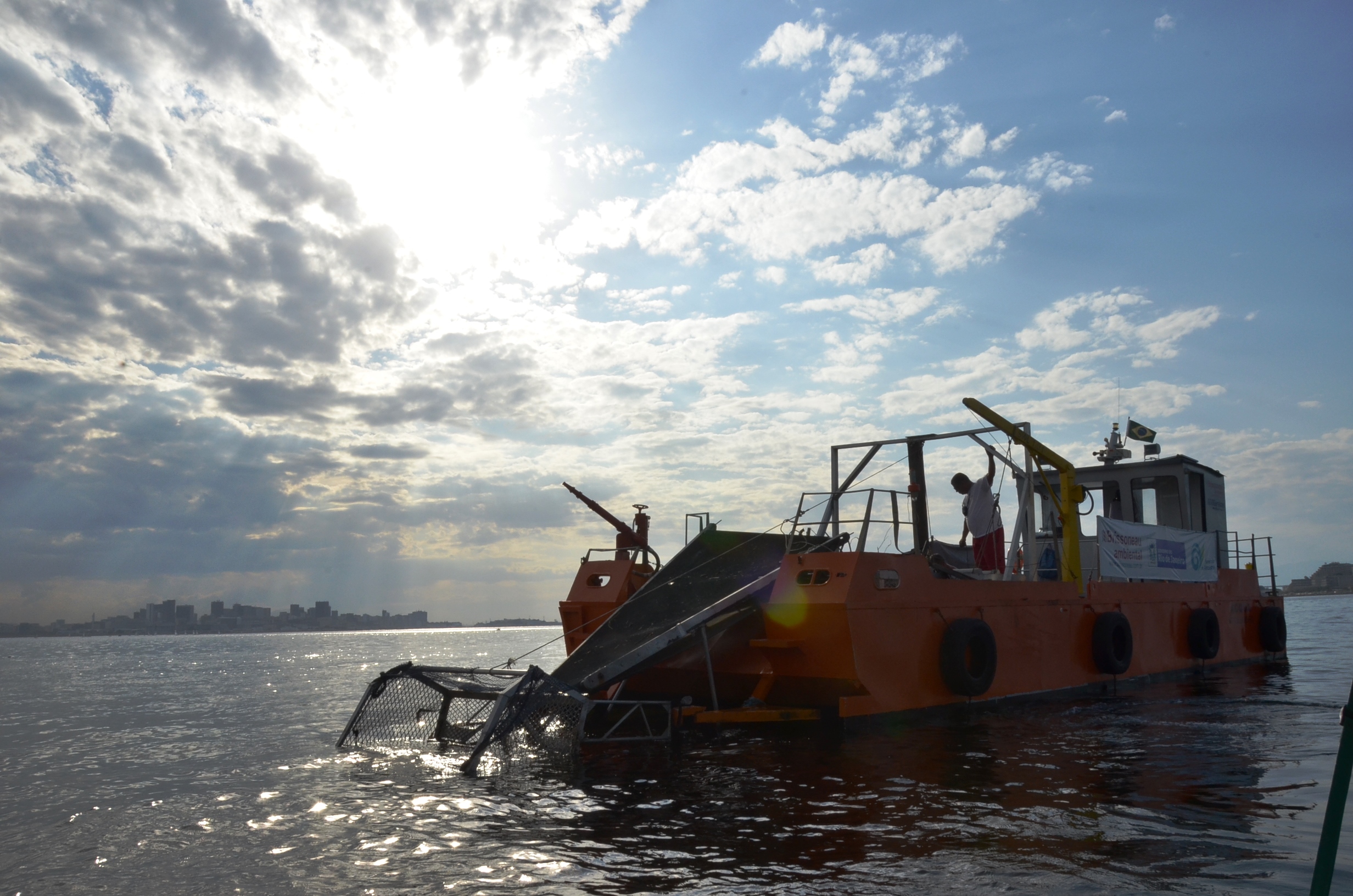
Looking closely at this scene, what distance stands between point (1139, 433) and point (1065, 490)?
6.40 meters

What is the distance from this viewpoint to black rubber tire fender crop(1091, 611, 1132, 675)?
13.6 meters

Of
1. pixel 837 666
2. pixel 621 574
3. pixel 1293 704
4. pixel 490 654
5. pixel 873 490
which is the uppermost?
pixel 873 490

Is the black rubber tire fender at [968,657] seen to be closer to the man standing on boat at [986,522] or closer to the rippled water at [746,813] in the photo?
the rippled water at [746,813]

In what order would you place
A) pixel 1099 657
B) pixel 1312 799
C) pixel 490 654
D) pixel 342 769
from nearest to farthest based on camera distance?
pixel 1312 799 < pixel 342 769 < pixel 1099 657 < pixel 490 654

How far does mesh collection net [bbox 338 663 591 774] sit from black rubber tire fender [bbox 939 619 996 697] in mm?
4736

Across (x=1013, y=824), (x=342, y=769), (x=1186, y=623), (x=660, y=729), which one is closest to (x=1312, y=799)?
(x=1013, y=824)

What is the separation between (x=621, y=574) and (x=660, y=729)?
3.98 m

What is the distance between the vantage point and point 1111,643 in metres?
13.7

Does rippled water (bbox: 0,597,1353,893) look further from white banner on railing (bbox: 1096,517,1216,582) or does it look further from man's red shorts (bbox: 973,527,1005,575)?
white banner on railing (bbox: 1096,517,1216,582)

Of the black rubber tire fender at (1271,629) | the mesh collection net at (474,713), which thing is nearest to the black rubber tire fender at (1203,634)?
the black rubber tire fender at (1271,629)

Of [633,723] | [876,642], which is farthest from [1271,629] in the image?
[633,723]

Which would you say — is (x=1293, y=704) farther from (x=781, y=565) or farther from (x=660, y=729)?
(x=660, y=729)

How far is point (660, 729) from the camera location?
10.3 metres

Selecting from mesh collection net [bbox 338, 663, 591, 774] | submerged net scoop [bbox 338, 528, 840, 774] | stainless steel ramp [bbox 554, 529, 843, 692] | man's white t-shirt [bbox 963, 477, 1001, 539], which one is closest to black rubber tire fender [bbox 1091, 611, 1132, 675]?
man's white t-shirt [bbox 963, 477, 1001, 539]
